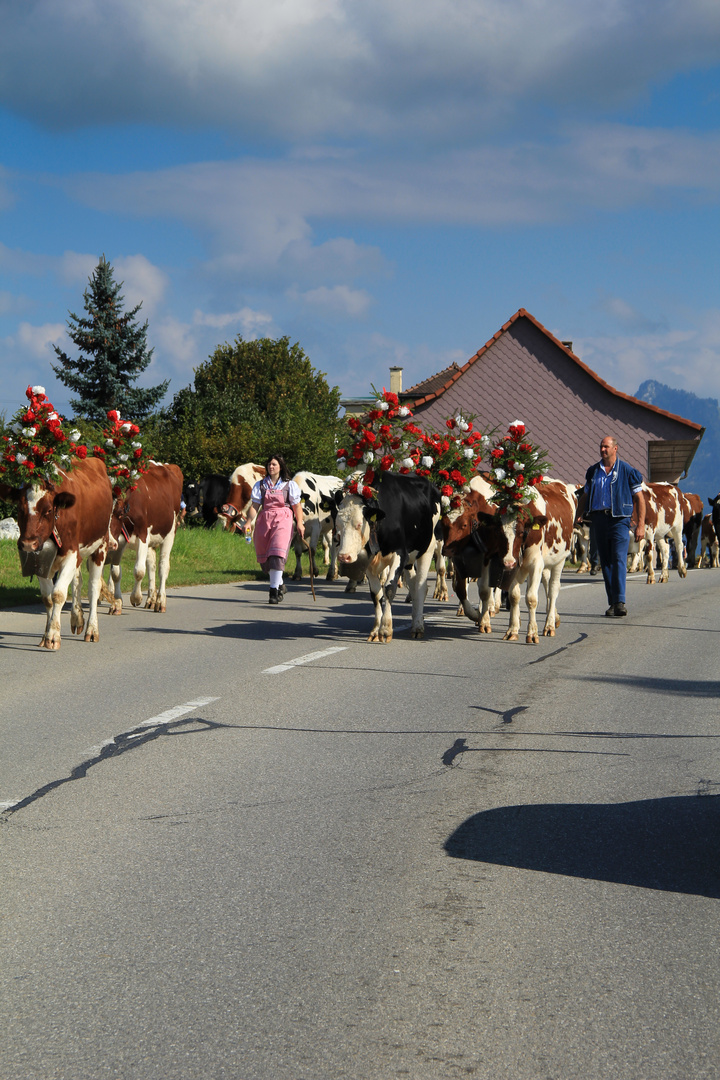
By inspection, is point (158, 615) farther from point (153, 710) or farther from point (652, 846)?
point (652, 846)

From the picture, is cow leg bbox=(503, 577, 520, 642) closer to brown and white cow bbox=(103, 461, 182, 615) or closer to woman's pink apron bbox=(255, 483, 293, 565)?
woman's pink apron bbox=(255, 483, 293, 565)

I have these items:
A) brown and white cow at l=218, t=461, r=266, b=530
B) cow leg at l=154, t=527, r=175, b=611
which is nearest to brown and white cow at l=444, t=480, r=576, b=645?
cow leg at l=154, t=527, r=175, b=611

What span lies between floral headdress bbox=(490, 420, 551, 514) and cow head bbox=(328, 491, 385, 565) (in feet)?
4.75

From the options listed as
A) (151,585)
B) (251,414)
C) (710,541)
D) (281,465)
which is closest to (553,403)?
(710,541)

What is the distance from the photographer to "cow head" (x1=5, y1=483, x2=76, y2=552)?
11.1m

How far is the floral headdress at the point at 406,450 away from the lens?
12.8m

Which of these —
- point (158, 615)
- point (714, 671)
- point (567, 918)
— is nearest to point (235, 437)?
point (158, 615)

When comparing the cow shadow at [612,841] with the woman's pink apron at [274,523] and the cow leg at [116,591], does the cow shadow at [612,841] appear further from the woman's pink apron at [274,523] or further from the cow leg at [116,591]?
the woman's pink apron at [274,523]

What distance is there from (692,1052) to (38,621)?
467 inches

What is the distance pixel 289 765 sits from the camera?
21.4ft

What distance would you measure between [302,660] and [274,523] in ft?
19.6

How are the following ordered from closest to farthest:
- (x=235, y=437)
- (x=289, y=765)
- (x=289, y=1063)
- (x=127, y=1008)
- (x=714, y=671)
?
(x=289, y=1063), (x=127, y=1008), (x=289, y=765), (x=714, y=671), (x=235, y=437)

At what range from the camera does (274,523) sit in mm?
16672

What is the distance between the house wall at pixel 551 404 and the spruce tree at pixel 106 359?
1790cm
